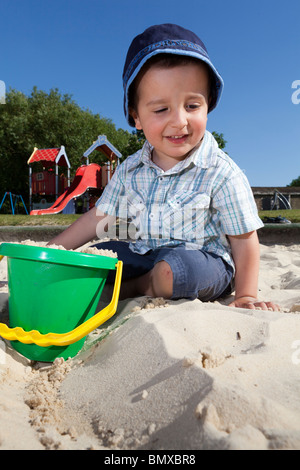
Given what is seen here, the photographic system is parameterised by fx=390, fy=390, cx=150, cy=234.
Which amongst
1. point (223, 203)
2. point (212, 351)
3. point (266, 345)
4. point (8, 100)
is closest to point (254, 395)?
point (212, 351)

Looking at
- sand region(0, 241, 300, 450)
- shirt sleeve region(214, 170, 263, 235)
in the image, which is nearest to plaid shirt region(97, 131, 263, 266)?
shirt sleeve region(214, 170, 263, 235)

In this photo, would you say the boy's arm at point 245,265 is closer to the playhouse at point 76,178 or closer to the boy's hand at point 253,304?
the boy's hand at point 253,304

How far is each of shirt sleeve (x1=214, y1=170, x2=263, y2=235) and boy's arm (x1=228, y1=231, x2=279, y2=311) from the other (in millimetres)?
52

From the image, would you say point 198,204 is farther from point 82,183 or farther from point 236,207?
point 82,183

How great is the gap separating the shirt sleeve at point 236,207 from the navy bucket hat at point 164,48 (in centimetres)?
42

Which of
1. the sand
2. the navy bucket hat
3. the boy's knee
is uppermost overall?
the navy bucket hat

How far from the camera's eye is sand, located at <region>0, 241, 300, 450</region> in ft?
2.33

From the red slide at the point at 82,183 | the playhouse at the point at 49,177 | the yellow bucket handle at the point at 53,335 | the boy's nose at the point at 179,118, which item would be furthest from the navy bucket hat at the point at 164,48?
the playhouse at the point at 49,177

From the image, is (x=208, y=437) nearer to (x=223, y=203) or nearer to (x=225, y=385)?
(x=225, y=385)

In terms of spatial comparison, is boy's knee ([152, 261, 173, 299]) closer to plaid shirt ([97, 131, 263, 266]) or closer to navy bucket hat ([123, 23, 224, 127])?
plaid shirt ([97, 131, 263, 266])

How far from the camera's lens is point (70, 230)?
2018 mm
